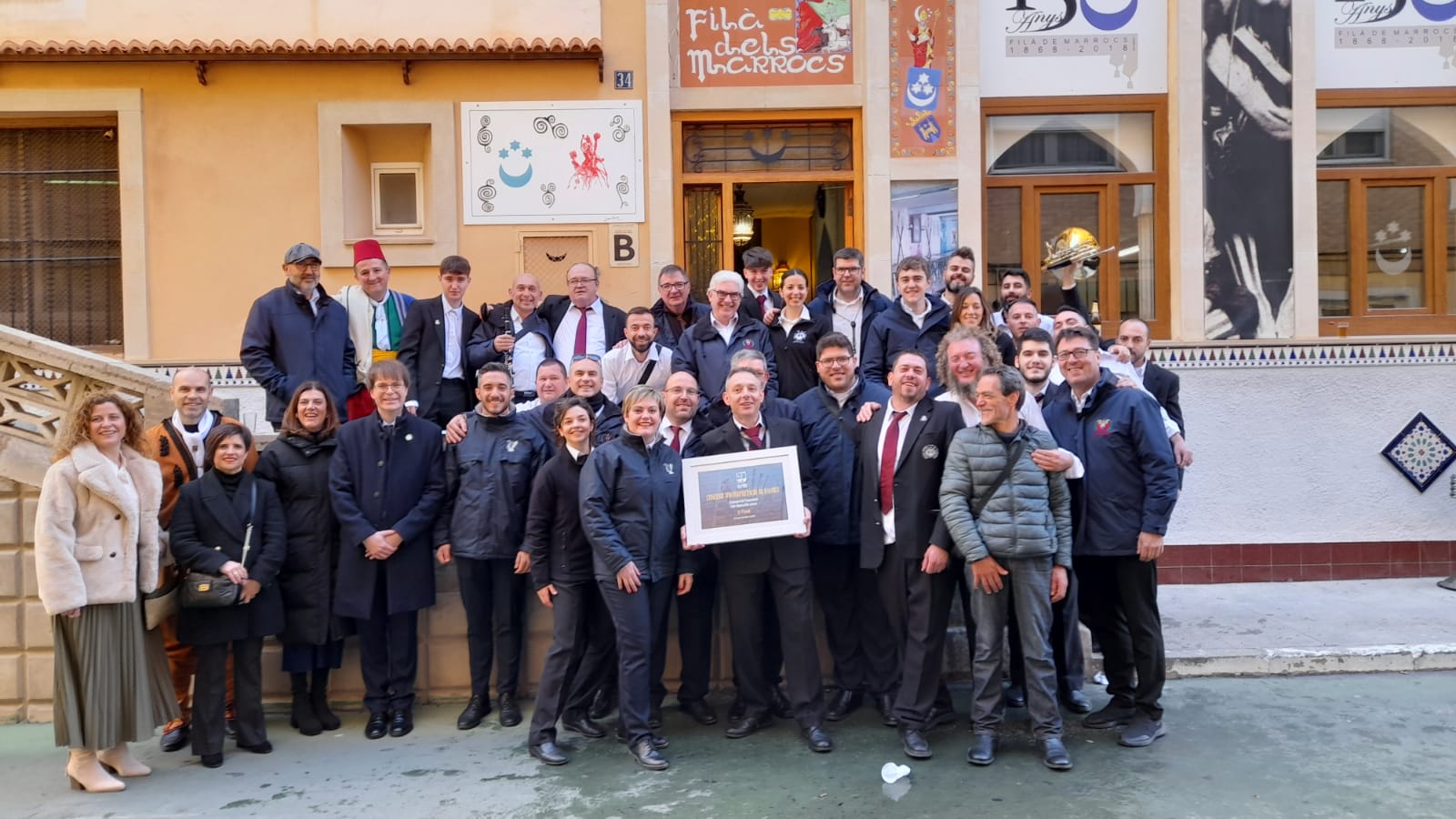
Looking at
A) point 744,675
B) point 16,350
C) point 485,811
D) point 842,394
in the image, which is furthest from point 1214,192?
point 16,350

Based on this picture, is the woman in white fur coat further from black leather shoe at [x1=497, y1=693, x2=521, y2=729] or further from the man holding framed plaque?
the man holding framed plaque

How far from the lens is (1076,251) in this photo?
10.6 metres

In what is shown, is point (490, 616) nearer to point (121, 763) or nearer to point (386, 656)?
point (386, 656)

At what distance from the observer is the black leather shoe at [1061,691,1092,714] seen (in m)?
6.80

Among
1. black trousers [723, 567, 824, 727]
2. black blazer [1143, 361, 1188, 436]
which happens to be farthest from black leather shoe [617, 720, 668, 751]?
black blazer [1143, 361, 1188, 436]

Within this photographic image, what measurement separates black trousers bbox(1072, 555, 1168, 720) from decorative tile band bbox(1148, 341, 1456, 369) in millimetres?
4007

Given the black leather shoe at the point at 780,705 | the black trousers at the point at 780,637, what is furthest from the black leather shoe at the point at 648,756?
the black leather shoe at the point at 780,705

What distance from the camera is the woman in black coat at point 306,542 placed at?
22.1ft

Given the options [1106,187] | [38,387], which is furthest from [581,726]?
[1106,187]

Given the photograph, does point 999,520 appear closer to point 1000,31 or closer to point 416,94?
point 1000,31

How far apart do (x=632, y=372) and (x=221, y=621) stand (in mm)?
2878

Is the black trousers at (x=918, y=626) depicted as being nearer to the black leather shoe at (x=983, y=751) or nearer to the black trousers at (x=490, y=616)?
the black leather shoe at (x=983, y=751)

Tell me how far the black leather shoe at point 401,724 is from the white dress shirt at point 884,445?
9.60 feet

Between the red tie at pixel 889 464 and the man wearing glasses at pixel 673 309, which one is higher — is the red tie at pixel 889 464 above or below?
below
